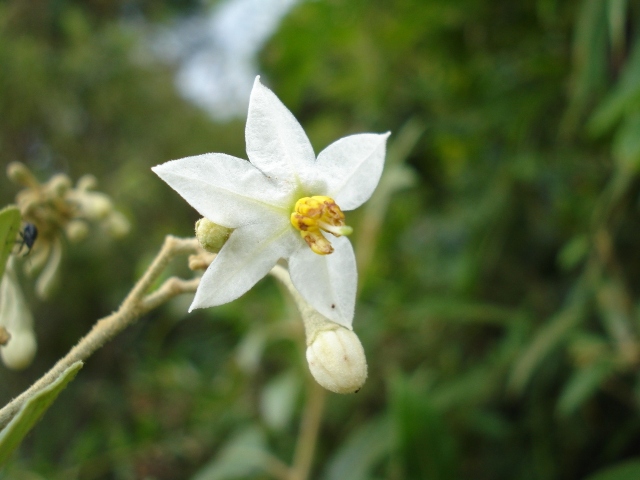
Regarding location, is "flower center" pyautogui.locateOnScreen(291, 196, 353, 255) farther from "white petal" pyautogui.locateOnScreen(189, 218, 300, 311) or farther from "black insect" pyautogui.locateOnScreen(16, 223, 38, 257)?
"black insect" pyautogui.locateOnScreen(16, 223, 38, 257)

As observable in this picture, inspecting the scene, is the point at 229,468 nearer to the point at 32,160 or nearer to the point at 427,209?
the point at 427,209

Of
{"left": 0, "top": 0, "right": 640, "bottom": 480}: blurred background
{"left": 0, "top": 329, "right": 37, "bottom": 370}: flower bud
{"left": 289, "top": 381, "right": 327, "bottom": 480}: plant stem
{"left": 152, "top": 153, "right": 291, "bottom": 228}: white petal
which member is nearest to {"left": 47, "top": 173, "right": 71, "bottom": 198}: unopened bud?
{"left": 0, "top": 329, "right": 37, "bottom": 370}: flower bud

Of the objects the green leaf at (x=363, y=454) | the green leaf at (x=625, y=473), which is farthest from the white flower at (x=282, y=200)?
the green leaf at (x=363, y=454)

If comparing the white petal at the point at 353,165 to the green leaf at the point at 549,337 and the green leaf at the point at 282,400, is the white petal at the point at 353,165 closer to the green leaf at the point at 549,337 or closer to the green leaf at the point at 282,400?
the green leaf at the point at 549,337

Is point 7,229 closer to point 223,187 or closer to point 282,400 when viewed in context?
point 223,187

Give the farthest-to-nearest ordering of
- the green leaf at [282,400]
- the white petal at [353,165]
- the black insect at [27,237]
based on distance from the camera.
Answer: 1. the green leaf at [282,400]
2. the black insect at [27,237]
3. the white petal at [353,165]
